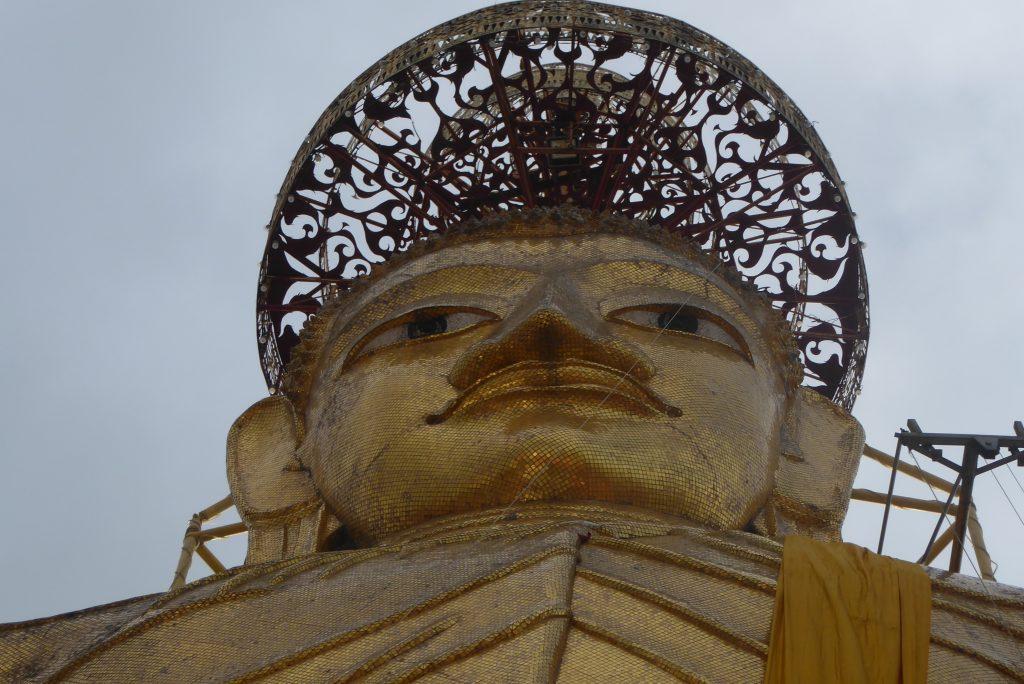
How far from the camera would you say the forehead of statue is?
5.87 m

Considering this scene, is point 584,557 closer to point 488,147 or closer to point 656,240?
point 656,240

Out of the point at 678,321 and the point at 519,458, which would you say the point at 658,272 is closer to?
the point at 678,321

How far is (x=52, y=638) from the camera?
4.61 metres

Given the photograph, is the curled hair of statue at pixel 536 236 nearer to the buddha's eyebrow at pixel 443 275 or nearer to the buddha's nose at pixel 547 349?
the buddha's eyebrow at pixel 443 275

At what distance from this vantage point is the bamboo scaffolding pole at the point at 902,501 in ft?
21.4

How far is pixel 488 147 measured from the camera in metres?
7.14

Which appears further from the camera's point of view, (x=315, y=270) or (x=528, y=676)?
(x=315, y=270)

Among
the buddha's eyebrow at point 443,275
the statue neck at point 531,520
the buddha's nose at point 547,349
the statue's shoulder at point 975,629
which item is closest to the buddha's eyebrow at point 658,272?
the buddha's eyebrow at point 443,275

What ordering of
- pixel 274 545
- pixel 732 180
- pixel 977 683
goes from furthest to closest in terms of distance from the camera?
1. pixel 732 180
2. pixel 274 545
3. pixel 977 683

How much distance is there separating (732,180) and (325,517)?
2473 millimetres

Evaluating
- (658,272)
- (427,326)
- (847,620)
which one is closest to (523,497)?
(427,326)

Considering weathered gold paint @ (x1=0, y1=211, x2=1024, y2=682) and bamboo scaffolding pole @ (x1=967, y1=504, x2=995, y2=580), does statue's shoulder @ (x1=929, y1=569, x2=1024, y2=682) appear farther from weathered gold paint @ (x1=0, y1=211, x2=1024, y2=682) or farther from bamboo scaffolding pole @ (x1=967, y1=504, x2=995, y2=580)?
bamboo scaffolding pole @ (x1=967, y1=504, x2=995, y2=580)

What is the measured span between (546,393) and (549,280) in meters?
0.67

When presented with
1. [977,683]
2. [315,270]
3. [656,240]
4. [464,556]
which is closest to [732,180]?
[656,240]
